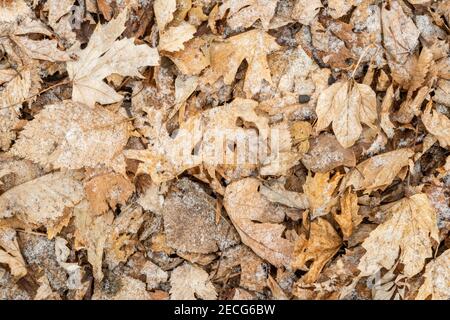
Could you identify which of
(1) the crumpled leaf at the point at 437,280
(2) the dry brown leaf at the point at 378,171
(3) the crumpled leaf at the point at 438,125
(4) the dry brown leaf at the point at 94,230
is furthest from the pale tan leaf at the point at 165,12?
(1) the crumpled leaf at the point at 437,280

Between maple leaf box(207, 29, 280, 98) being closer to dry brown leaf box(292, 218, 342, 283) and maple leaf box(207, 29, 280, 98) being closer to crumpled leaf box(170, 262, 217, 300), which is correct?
dry brown leaf box(292, 218, 342, 283)

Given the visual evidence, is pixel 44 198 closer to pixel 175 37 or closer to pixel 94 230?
pixel 94 230

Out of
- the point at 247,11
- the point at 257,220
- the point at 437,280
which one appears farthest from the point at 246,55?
the point at 437,280

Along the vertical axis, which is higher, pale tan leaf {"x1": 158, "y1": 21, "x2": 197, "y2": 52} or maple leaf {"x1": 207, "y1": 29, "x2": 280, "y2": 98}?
pale tan leaf {"x1": 158, "y1": 21, "x2": 197, "y2": 52}

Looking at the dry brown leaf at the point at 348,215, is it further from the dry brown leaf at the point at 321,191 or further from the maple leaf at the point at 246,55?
the maple leaf at the point at 246,55

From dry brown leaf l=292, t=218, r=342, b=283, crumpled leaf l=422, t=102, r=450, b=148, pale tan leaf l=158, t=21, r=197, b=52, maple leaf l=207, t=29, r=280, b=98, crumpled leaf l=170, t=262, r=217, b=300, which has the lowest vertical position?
crumpled leaf l=170, t=262, r=217, b=300

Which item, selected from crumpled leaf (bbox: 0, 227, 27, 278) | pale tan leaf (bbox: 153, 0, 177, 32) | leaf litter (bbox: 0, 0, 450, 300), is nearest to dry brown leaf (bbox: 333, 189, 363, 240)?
leaf litter (bbox: 0, 0, 450, 300)

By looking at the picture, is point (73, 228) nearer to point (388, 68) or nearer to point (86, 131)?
point (86, 131)
